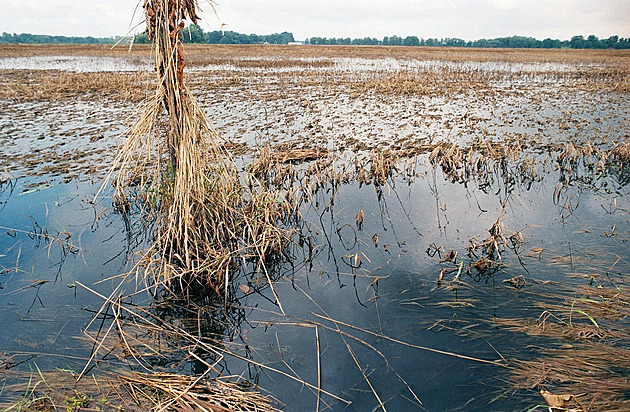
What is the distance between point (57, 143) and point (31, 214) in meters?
4.06

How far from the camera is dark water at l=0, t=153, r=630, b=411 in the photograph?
328cm

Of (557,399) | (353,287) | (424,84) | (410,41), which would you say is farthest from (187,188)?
(410,41)

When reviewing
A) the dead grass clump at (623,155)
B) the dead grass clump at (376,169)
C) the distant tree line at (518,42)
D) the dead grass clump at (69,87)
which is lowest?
the dead grass clump at (376,169)

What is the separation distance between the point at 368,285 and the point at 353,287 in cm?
17

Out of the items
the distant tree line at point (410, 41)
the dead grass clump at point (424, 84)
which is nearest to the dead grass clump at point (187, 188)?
the dead grass clump at point (424, 84)

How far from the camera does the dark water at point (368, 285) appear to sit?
3.28 metres

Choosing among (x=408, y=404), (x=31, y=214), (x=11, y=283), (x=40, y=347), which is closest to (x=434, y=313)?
(x=408, y=404)

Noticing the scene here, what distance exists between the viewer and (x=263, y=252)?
461cm

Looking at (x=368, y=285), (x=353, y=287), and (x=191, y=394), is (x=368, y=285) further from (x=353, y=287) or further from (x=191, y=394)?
(x=191, y=394)

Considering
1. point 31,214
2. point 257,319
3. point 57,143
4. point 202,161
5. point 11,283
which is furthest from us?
point 57,143

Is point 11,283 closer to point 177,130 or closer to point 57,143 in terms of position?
point 177,130

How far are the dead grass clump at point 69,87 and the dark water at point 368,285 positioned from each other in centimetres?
919

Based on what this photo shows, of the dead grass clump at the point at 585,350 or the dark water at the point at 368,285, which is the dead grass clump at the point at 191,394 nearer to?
the dark water at the point at 368,285

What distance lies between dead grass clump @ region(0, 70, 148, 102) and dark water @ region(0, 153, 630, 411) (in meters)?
9.19
